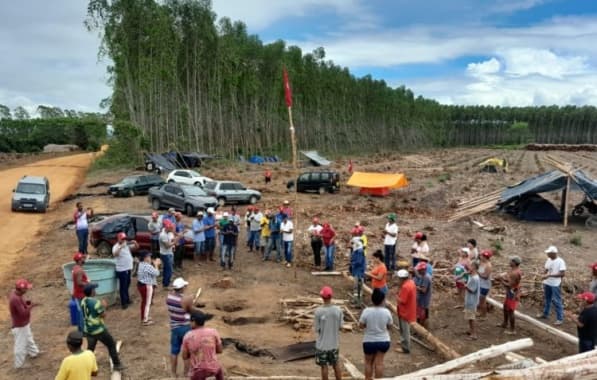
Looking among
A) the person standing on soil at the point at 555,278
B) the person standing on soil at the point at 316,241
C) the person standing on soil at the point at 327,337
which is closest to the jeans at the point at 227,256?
the person standing on soil at the point at 316,241

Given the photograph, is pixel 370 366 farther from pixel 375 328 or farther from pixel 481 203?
pixel 481 203

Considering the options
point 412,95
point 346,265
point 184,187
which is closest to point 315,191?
point 184,187

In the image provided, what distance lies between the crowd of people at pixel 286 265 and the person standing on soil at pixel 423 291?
21 millimetres

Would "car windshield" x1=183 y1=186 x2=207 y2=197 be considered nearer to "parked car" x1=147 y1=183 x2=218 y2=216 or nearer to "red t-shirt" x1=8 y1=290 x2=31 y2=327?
"parked car" x1=147 y1=183 x2=218 y2=216

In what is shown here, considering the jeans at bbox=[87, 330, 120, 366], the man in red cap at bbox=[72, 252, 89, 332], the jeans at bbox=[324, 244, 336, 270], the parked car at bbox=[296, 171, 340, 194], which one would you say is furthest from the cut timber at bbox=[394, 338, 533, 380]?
the parked car at bbox=[296, 171, 340, 194]

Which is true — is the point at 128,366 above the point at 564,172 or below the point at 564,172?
below

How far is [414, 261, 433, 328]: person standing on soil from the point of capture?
11.6 metres

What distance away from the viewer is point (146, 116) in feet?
183

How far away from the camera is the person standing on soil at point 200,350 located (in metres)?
7.17

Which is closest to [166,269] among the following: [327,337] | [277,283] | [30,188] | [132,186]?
[277,283]

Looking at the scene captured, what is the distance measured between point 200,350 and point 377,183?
28.9 m

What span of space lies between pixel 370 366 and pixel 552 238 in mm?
16258

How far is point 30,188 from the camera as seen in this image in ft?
96.6

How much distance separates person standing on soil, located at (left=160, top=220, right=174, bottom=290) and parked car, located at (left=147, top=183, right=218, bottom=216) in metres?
11.6
